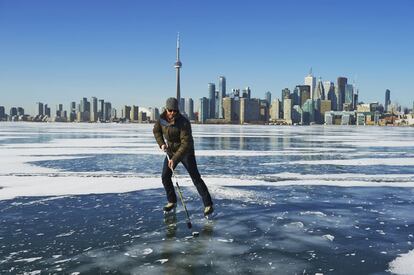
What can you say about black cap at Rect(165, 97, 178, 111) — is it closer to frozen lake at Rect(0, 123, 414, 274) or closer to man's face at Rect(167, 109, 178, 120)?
man's face at Rect(167, 109, 178, 120)

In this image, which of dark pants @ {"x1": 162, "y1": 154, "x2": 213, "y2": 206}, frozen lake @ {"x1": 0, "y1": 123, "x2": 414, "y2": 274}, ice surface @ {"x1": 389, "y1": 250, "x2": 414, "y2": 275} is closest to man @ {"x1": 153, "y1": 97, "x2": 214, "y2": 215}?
dark pants @ {"x1": 162, "y1": 154, "x2": 213, "y2": 206}

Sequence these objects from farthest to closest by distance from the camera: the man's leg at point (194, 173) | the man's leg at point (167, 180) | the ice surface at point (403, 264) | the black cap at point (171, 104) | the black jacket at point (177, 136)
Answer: the man's leg at point (167, 180) → the man's leg at point (194, 173) → the black jacket at point (177, 136) → the black cap at point (171, 104) → the ice surface at point (403, 264)

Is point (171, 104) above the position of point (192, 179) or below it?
above

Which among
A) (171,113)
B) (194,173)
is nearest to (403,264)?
(194,173)

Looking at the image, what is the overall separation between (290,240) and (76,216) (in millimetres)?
3391

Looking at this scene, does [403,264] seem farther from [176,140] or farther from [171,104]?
[171,104]

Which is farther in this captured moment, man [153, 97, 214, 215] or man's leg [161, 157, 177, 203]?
man's leg [161, 157, 177, 203]

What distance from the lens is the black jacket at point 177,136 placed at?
6449mm

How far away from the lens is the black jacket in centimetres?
645

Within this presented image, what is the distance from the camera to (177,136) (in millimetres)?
6594

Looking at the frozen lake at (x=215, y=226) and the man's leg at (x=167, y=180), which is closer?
the frozen lake at (x=215, y=226)

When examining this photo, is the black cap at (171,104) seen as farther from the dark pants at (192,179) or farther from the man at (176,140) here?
the dark pants at (192,179)

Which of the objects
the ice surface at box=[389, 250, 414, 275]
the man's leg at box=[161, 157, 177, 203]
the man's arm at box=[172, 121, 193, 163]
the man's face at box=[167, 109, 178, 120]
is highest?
the man's face at box=[167, 109, 178, 120]

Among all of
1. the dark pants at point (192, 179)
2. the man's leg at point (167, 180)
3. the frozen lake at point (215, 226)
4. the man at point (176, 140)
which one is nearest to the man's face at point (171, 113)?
the man at point (176, 140)
